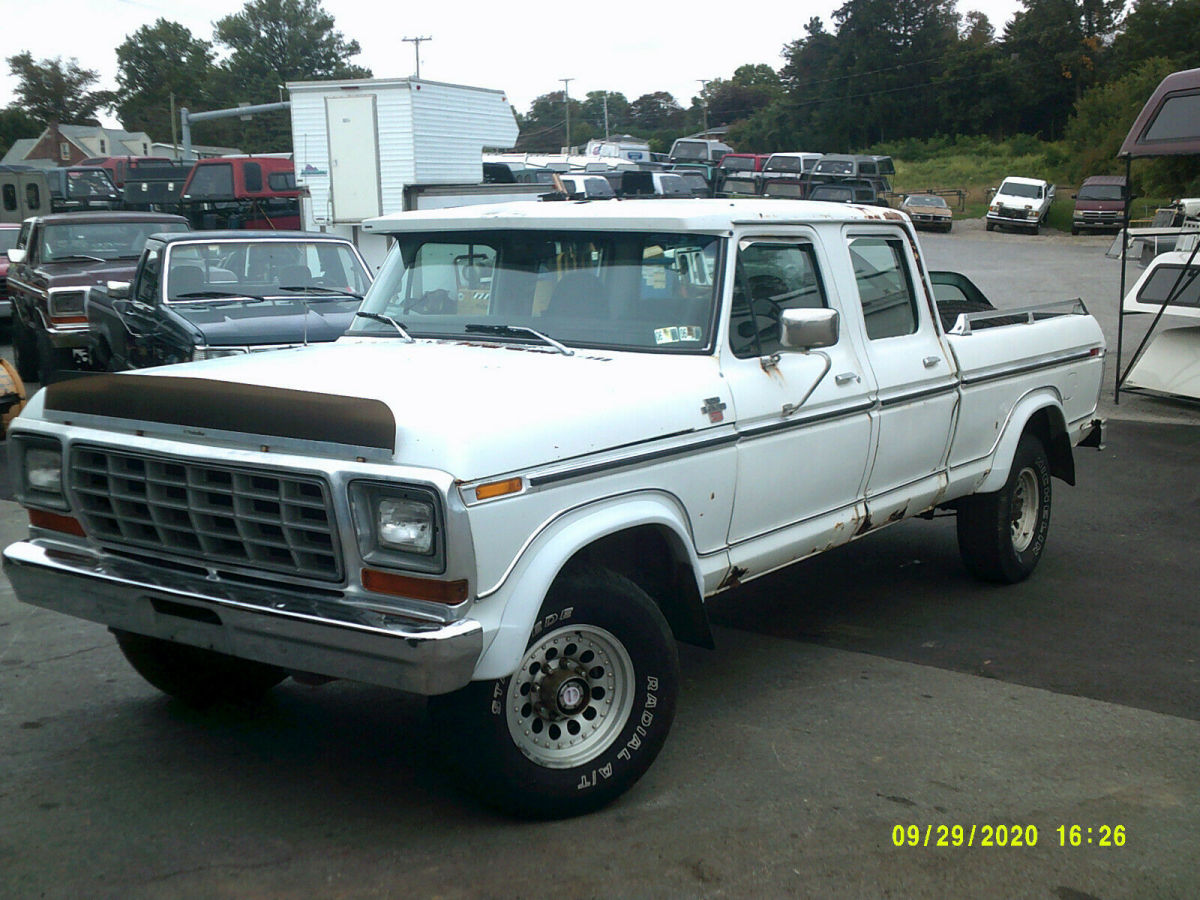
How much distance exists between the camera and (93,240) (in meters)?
14.7

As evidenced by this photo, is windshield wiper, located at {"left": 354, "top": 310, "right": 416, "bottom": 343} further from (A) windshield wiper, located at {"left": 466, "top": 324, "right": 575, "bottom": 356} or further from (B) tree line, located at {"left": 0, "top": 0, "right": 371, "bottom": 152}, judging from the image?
(B) tree line, located at {"left": 0, "top": 0, "right": 371, "bottom": 152}

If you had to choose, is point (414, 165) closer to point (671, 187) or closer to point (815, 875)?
point (671, 187)

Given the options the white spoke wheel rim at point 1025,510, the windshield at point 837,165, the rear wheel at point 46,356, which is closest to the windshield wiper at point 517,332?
the white spoke wheel rim at point 1025,510

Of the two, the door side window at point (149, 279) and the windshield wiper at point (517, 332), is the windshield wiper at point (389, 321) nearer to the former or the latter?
the windshield wiper at point (517, 332)

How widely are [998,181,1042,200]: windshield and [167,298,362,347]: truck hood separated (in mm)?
34241

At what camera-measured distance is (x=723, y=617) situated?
6.17 metres

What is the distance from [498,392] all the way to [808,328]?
4.39 feet

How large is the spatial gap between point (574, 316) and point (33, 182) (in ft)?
89.1

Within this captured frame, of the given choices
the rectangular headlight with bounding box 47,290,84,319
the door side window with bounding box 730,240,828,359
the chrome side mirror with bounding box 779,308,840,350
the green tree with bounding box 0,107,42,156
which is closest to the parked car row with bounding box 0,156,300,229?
the rectangular headlight with bounding box 47,290,84,319

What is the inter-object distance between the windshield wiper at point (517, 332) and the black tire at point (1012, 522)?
281 centimetres

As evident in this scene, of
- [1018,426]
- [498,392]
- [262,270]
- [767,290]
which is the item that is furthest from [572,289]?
[262,270]

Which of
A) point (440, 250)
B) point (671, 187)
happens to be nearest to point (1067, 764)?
point (440, 250)

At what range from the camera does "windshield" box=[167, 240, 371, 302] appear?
1005cm

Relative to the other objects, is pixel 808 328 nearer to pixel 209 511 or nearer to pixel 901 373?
pixel 901 373
